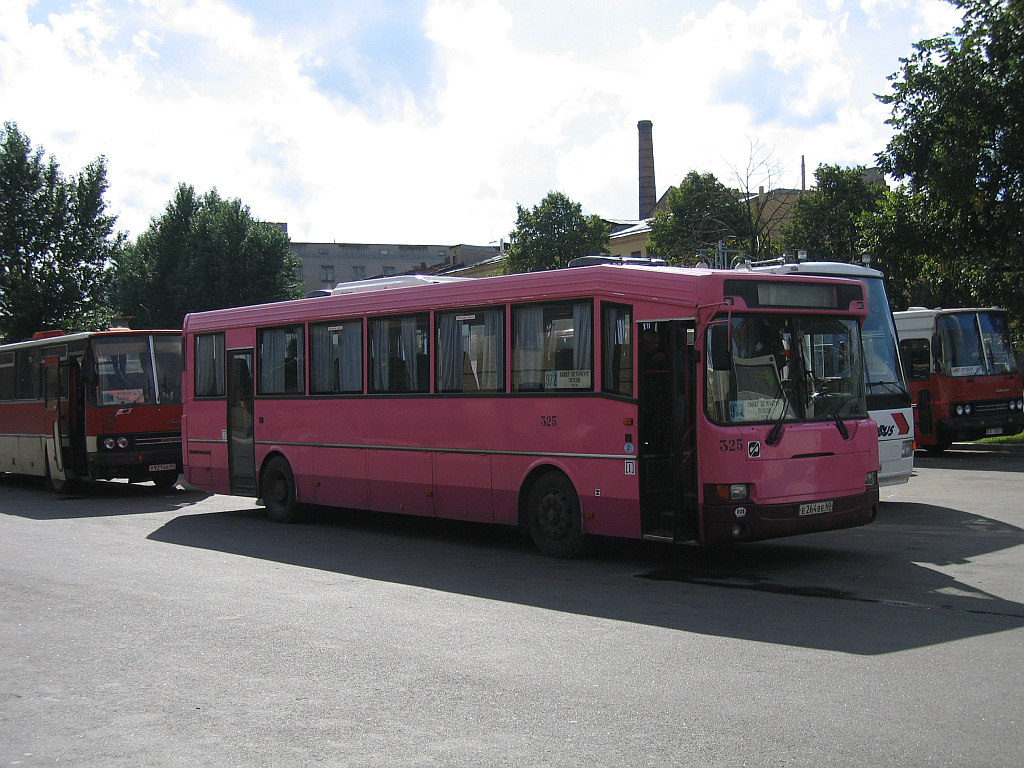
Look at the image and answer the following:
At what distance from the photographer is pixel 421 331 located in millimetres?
12367

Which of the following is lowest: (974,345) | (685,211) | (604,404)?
(604,404)

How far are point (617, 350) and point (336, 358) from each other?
5.03m

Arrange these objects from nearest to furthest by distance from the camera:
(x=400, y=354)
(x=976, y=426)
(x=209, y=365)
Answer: (x=400, y=354) < (x=209, y=365) < (x=976, y=426)

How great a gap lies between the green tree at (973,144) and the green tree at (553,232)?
1289 inches

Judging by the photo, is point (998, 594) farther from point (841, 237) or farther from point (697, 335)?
point (841, 237)

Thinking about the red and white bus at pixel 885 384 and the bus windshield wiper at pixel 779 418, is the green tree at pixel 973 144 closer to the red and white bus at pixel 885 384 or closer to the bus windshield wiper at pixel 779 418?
the red and white bus at pixel 885 384

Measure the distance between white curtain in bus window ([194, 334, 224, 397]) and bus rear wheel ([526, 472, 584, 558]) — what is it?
693 centimetres

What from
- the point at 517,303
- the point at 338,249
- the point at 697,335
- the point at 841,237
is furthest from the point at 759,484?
the point at 338,249

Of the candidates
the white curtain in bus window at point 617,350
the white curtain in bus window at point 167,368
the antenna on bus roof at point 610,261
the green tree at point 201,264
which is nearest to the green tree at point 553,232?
the green tree at point 201,264

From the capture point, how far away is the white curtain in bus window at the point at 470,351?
37.2ft

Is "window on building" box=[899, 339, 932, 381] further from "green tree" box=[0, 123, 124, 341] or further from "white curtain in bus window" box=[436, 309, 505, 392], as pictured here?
"green tree" box=[0, 123, 124, 341]

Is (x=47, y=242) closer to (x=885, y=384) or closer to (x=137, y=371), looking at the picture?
(x=137, y=371)

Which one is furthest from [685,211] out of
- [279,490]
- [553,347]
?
[553,347]

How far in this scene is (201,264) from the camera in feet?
181
